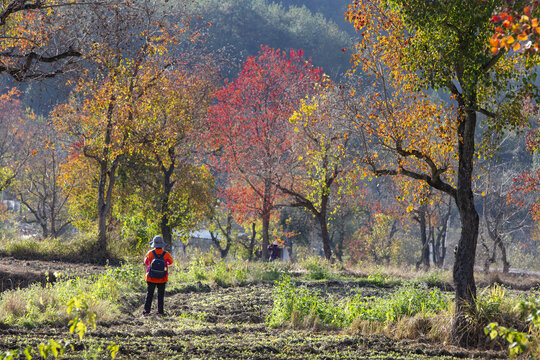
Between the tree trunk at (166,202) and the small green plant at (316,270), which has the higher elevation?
the tree trunk at (166,202)

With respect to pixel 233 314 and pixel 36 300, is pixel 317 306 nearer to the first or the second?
pixel 233 314

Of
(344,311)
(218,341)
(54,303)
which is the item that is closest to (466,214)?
(344,311)

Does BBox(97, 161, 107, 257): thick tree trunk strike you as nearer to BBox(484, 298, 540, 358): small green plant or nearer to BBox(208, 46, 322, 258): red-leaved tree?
BBox(208, 46, 322, 258): red-leaved tree

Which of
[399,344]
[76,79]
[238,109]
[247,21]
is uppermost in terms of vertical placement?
[247,21]

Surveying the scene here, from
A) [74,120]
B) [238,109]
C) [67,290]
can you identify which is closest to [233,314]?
[67,290]

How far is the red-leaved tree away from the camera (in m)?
28.6

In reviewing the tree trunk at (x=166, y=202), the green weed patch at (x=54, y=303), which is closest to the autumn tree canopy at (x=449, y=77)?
the green weed patch at (x=54, y=303)

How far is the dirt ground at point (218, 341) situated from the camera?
6.96 meters

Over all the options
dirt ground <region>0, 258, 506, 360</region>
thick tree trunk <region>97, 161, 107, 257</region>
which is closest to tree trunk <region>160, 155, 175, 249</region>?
thick tree trunk <region>97, 161, 107, 257</region>

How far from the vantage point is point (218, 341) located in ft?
26.1

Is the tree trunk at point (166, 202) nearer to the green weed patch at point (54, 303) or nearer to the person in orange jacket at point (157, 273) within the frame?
the green weed patch at point (54, 303)

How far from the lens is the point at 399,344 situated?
8398 millimetres

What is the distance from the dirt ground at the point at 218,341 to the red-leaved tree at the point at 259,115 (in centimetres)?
1787

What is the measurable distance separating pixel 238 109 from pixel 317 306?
864 inches
